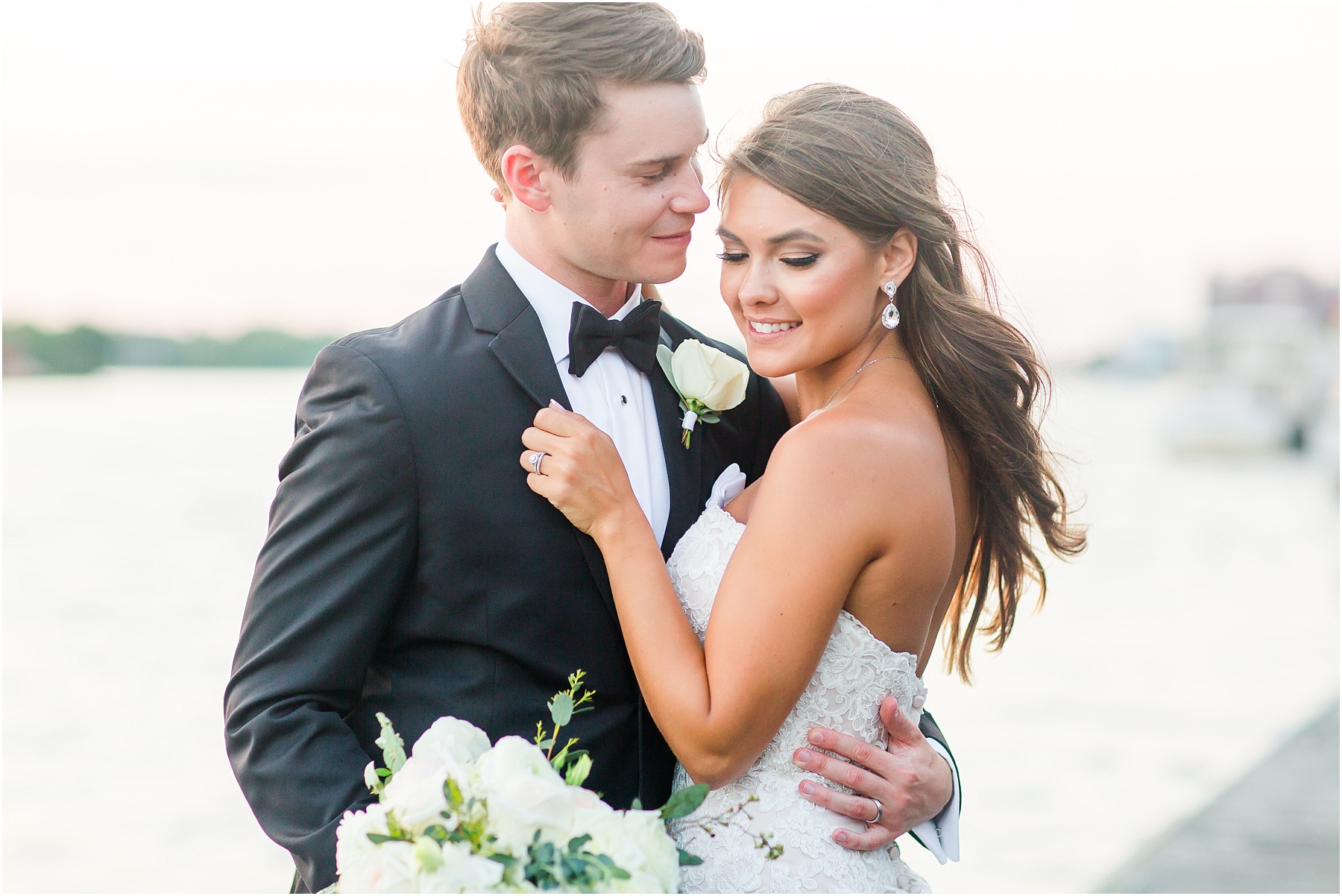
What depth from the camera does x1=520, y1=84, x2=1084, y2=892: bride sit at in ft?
7.23

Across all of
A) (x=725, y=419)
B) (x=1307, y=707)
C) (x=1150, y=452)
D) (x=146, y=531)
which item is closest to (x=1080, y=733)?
(x=1307, y=707)

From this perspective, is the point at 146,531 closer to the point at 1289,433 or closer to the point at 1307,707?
the point at 1307,707

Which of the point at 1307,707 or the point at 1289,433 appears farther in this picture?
the point at 1289,433

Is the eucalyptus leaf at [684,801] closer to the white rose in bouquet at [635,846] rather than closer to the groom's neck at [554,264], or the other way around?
the white rose in bouquet at [635,846]

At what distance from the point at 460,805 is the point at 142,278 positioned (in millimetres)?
35392

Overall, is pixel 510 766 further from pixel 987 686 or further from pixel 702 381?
pixel 987 686

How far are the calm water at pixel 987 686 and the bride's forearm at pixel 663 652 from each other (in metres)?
1.04

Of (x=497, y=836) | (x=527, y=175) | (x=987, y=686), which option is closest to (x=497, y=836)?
(x=497, y=836)

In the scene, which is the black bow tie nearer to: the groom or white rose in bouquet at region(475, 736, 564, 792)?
the groom

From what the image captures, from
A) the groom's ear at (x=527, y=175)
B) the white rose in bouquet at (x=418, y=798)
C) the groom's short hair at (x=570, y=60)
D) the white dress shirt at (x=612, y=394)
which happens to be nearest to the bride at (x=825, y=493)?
the white dress shirt at (x=612, y=394)

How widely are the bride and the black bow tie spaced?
18 centimetres

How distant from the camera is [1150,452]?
1737 inches

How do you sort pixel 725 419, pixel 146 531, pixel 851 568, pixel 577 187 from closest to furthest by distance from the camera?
pixel 851 568 < pixel 577 187 < pixel 725 419 < pixel 146 531

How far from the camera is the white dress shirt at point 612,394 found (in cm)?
247
